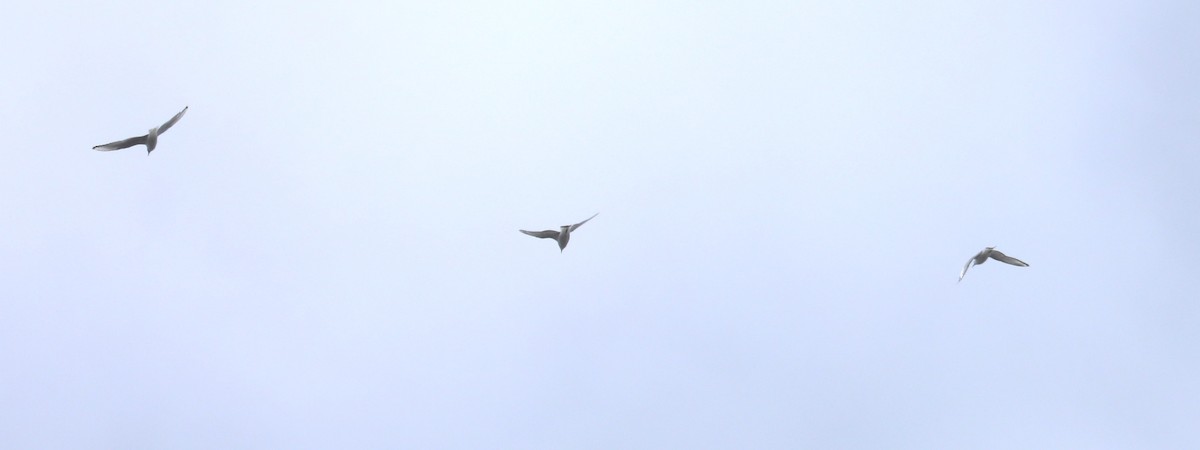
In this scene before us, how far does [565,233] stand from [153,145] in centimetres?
3058

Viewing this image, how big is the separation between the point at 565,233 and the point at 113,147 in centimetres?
3267

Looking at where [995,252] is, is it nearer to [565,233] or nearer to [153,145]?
[565,233]

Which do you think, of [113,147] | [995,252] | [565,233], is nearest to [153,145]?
[113,147]

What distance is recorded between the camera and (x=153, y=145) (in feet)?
227

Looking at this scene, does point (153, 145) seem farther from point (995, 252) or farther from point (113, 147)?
point (995, 252)

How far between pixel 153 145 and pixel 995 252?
60.0 m

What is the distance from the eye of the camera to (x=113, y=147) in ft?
220

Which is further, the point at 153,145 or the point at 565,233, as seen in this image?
the point at 565,233

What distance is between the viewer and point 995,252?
66.6 meters

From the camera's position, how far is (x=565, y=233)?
74625mm

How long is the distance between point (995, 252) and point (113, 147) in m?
61.6

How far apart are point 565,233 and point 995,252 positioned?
31.1 meters

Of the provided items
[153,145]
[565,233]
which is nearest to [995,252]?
[565,233]

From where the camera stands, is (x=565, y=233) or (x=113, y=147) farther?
(x=565, y=233)
